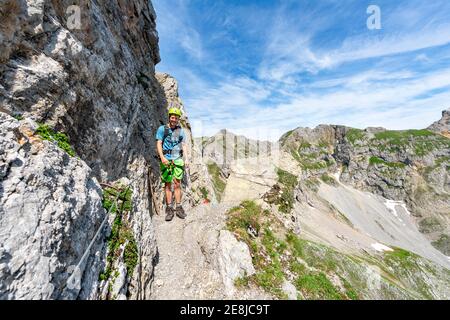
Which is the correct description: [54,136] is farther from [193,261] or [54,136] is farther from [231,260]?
[231,260]

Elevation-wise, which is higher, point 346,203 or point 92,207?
point 92,207

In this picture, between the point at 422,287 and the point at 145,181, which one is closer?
the point at 145,181

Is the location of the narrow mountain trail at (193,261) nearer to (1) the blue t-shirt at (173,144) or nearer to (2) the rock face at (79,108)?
(2) the rock face at (79,108)

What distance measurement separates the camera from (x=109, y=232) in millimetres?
9125

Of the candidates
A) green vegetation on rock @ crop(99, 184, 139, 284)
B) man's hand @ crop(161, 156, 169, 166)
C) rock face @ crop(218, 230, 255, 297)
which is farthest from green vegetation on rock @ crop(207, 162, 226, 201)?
green vegetation on rock @ crop(99, 184, 139, 284)

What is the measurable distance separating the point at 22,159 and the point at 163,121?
18.5m

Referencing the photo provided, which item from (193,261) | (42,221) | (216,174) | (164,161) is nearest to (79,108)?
(164,161)

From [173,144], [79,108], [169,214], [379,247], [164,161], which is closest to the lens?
[79,108]

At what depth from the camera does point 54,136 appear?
9250 millimetres

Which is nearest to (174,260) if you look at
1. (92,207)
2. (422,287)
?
(92,207)

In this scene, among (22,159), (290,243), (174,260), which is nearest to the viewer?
(22,159)

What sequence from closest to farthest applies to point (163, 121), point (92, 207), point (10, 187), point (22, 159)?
1. point (10, 187)
2. point (22, 159)
3. point (92, 207)
4. point (163, 121)

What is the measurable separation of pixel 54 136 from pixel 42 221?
4.31 meters
